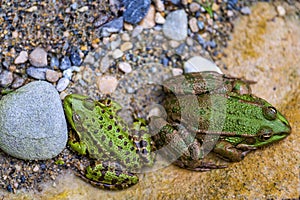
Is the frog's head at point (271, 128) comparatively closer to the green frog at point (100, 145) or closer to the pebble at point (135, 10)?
the green frog at point (100, 145)

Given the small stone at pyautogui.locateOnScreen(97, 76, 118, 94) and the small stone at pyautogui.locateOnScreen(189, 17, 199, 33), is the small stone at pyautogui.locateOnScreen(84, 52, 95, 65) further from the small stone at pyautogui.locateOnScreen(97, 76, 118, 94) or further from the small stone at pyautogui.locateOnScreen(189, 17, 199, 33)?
the small stone at pyautogui.locateOnScreen(189, 17, 199, 33)

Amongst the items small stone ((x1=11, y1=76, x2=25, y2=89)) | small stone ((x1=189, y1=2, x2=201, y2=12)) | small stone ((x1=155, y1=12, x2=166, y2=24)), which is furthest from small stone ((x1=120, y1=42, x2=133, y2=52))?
small stone ((x1=11, y1=76, x2=25, y2=89))

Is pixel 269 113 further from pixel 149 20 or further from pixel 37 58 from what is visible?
pixel 37 58

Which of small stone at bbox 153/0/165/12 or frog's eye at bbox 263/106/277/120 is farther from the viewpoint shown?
small stone at bbox 153/0/165/12

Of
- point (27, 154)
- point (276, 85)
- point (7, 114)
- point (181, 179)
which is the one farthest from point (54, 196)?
point (276, 85)

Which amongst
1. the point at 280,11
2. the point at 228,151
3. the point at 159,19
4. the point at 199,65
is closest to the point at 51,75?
the point at 159,19
